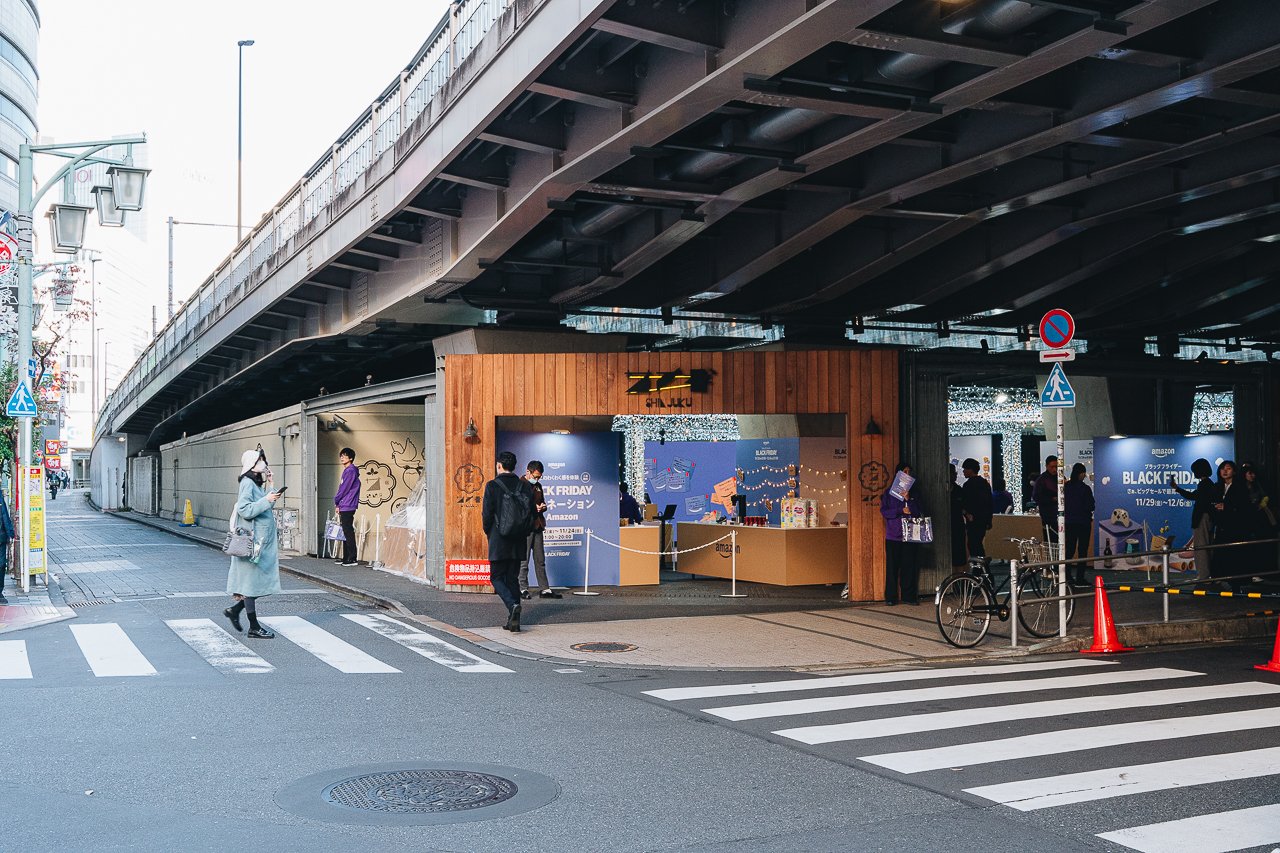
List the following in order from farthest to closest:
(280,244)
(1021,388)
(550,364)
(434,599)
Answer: (1021,388) < (280,244) < (550,364) < (434,599)

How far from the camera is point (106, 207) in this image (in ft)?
63.1

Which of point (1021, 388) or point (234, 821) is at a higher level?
point (1021, 388)

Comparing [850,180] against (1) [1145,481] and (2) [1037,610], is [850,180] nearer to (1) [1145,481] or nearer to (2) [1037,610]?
(2) [1037,610]

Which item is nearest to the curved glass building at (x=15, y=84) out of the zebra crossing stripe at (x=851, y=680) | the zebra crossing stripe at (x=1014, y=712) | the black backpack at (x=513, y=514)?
the black backpack at (x=513, y=514)

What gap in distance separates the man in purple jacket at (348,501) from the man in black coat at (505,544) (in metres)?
9.07

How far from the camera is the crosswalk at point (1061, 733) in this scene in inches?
254

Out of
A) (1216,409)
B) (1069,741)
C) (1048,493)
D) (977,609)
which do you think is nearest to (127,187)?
(977,609)

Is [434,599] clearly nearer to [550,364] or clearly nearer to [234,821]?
[550,364]

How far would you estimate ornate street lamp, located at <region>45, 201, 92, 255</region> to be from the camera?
20.5 metres

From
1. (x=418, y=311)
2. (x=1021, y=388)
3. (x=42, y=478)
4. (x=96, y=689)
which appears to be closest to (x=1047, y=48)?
(x=96, y=689)

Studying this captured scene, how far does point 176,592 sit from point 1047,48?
47.9 feet

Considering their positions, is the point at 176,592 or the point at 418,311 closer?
the point at 176,592

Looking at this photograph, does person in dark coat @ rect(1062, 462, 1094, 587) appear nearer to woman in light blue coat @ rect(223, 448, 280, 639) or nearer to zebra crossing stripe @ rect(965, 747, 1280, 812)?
zebra crossing stripe @ rect(965, 747, 1280, 812)

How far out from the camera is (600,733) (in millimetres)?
8414
